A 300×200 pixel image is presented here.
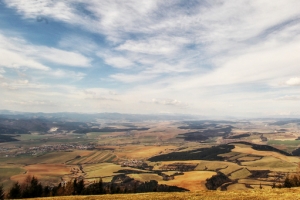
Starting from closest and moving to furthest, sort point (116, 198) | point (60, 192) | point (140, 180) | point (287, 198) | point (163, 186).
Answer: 1. point (287, 198)
2. point (116, 198)
3. point (60, 192)
4. point (163, 186)
5. point (140, 180)

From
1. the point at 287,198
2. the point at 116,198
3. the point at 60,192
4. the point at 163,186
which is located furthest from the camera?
the point at 163,186

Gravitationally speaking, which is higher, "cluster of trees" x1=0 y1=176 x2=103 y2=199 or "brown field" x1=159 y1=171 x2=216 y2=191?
"cluster of trees" x1=0 y1=176 x2=103 y2=199

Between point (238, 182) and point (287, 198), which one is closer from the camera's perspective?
point (287, 198)

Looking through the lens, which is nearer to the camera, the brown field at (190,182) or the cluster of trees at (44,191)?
the cluster of trees at (44,191)

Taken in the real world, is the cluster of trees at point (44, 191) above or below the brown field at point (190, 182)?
above

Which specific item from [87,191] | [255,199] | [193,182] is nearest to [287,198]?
[255,199]

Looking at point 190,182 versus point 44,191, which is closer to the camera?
point 44,191

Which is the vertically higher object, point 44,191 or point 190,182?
point 44,191

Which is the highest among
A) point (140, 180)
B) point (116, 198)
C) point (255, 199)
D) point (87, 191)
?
point (255, 199)

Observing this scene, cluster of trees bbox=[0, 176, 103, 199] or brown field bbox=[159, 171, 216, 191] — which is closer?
cluster of trees bbox=[0, 176, 103, 199]

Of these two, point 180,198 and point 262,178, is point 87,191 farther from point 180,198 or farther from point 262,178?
point 262,178

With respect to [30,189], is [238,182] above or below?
below
